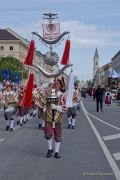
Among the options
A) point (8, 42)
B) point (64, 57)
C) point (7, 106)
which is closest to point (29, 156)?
point (64, 57)

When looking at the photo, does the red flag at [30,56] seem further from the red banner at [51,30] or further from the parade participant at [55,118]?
the red banner at [51,30]

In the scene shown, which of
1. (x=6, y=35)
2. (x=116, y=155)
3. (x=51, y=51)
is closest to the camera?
(x=116, y=155)

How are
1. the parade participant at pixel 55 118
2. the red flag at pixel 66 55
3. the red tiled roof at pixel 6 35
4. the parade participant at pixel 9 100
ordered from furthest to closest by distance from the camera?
1. the red tiled roof at pixel 6 35
2. the parade participant at pixel 9 100
3. the red flag at pixel 66 55
4. the parade participant at pixel 55 118

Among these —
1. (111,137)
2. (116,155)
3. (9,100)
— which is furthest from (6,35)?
(116,155)

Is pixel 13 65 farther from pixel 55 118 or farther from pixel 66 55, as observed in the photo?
pixel 55 118

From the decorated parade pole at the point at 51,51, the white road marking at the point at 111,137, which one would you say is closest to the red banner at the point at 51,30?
the decorated parade pole at the point at 51,51

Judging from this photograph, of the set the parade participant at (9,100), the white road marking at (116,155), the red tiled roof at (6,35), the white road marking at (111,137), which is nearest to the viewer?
the white road marking at (116,155)

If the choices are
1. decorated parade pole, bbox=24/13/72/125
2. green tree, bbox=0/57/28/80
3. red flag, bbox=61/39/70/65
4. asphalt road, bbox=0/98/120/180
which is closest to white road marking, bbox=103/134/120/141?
asphalt road, bbox=0/98/120/180

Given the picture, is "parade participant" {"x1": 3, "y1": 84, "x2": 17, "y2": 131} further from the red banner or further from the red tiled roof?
the red tiled roof

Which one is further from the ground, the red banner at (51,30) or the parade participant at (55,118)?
the red banner at (51,30)

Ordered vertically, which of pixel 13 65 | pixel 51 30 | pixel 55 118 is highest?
pixel 13 65

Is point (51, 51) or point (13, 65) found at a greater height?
point (13, 65)

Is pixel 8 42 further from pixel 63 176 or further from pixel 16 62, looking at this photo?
pixel 63 176

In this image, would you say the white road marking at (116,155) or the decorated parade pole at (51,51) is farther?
the decorated parade pole at (51,51)
